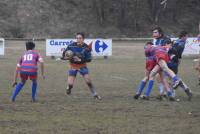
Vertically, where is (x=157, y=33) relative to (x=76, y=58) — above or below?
above

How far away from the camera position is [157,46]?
14.4 meters

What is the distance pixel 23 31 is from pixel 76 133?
46.1m

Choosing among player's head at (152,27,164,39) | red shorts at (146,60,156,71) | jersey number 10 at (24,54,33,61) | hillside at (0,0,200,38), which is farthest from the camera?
hillside at (0,0,200,38)

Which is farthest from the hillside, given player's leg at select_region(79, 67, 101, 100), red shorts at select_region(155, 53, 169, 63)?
red shorts at select_region(155, 53, 169, 63)

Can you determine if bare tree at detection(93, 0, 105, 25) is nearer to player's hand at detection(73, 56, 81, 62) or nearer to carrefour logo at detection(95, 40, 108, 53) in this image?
carrefour logo at detection(95, 40, 108, 53)

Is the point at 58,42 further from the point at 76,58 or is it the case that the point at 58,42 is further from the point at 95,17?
the point at 95,17

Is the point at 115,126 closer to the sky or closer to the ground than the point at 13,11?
closer to the ground

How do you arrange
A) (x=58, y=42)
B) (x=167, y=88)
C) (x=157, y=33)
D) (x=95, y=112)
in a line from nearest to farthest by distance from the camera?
(x=95, y=112) < (x=157, y=33) < (x=167, y=88) < (x=58, y=42)

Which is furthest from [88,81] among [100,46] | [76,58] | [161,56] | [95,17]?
[95,17]

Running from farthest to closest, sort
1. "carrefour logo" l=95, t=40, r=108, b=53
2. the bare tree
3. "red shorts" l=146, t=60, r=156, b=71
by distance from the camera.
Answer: the bare tree < "carrefour logo" l=95, t=40, r=108, b=53 < "red shorts" l=146, t=60, r=156, b=71

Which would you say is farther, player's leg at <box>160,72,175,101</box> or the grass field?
player's leg at <box>160,72,175,101</box>

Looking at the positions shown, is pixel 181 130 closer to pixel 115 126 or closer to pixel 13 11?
pixel 115 126

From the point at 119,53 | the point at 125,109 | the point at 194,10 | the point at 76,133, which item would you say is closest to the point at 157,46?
the point at 125,109

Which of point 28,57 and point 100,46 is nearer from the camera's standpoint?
point 28,57
